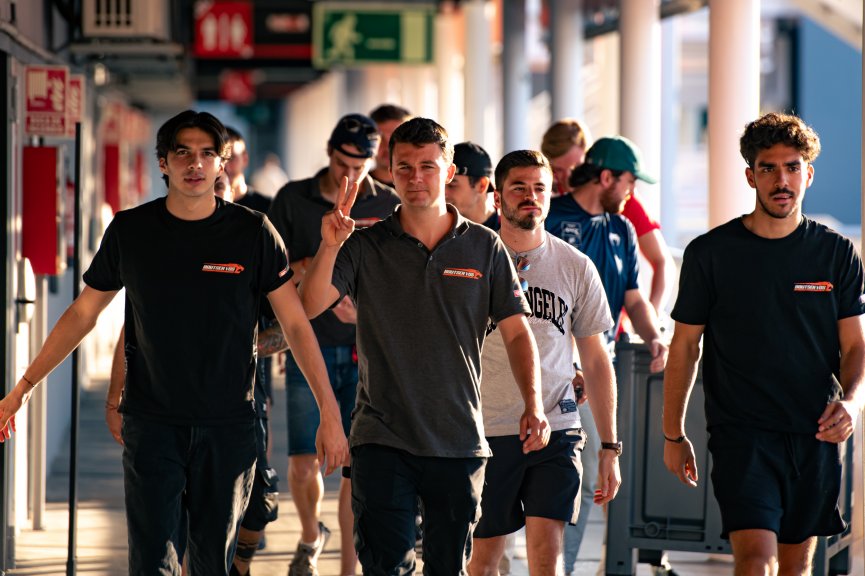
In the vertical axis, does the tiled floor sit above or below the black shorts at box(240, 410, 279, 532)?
below

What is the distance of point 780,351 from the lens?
15.4 feet

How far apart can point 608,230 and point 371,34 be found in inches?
450

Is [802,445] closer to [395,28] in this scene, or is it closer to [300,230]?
[300,230]

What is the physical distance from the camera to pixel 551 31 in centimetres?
1319

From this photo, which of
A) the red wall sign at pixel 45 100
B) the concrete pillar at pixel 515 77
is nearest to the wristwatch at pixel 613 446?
the red wall sign at pixel 45 100

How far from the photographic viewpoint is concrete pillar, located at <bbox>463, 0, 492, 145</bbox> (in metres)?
16.2

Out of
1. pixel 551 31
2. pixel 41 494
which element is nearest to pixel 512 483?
pixel 41 494

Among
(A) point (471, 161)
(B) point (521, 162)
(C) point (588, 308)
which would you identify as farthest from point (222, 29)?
(C) point (588, 308)

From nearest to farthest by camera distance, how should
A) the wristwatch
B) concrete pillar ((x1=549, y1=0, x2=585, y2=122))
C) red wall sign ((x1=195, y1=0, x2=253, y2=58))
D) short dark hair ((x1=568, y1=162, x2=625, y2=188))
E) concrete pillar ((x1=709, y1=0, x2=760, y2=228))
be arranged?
the wristwatch → short dark hair ((x1=568, y1=162, x2=625, y2=188)) → concrete pillar ((x1=709, y1=0, x2=760, y2=228)) → concrete pillar ((x1=549, y1=0, x2=585, y2=122)) → red wall sign ((x1=195, y1=0, x2=253, y2=58))

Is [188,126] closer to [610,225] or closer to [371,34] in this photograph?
[610,225]

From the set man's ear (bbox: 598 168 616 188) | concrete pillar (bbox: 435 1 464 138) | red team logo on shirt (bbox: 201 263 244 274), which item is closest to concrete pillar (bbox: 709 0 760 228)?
man's ear (bbox: 598 168 616 188)

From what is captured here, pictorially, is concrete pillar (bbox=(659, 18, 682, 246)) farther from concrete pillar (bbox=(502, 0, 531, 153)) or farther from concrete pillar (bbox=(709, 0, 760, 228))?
concrete pillar (bbox=(709, 0, 760, 228))

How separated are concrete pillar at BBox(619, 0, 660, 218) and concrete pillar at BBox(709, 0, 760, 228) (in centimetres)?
190

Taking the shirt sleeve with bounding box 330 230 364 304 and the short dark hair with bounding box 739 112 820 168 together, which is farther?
the short dark hair with bounding box 739 112 820 168
